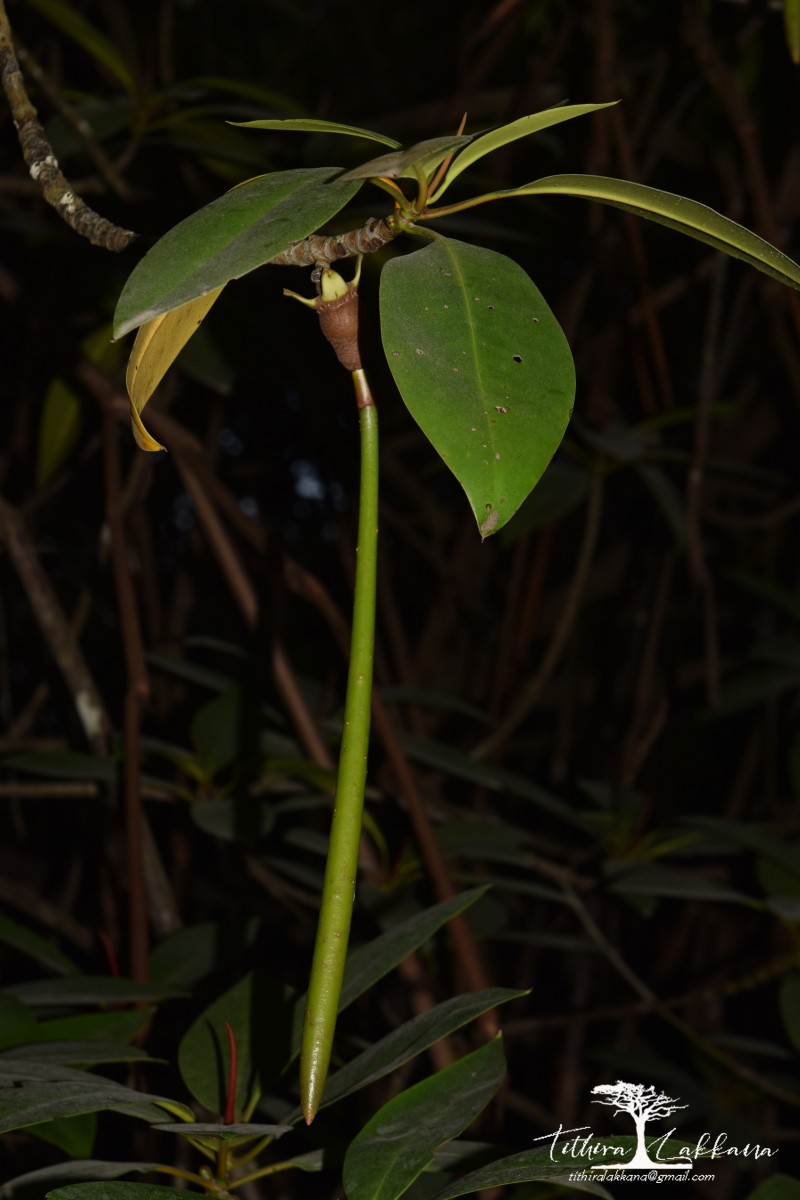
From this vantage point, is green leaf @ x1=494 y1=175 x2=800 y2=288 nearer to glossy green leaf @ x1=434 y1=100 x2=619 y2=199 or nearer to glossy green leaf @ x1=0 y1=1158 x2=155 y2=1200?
glossy green leaf @ x1=434 y1=100 x2=619 y2=199

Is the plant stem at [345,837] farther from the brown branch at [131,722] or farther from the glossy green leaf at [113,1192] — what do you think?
the brown branch at [131,722]

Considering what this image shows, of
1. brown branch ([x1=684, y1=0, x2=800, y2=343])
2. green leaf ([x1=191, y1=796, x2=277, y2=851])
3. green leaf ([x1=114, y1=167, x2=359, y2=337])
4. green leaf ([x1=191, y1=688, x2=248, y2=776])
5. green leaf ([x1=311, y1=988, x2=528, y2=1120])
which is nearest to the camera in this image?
green leaf ([x1=114, y1=167, x2=359, y2=337])

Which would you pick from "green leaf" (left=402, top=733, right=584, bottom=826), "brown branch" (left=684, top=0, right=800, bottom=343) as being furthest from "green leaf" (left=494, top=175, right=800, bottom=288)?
"brown branch" (left=684, top=0, right=800, bottom=343)

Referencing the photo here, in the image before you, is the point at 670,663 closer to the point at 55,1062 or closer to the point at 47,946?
the point at 47,946

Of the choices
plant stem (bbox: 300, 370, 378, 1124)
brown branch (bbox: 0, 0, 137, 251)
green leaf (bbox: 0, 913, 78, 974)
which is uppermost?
brown branch (bbox: 0, 0, 137, 251)

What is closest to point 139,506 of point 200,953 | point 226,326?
point 226,326
